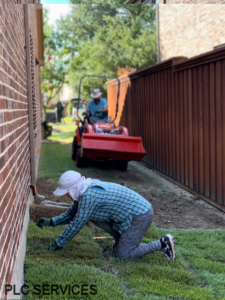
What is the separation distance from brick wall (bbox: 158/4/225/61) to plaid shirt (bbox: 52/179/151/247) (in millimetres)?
8745

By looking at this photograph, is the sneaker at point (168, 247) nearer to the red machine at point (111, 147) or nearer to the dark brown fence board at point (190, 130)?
the dark brown fence board at point (190, 130)

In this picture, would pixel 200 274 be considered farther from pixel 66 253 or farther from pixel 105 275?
pixel 66 253

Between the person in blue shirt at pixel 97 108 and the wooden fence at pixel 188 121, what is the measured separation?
4.08 feet

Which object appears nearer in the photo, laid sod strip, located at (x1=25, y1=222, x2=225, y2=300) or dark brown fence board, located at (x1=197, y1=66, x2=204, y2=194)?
laid sod strip, located at (x1=25, y1=222, x2=225, y2=300)

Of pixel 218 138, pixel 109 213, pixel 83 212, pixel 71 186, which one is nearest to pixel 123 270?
pixel 109 213

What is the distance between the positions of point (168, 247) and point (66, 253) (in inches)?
43.8

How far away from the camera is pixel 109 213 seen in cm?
441

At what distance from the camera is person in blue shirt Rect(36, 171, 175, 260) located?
13.8 ft

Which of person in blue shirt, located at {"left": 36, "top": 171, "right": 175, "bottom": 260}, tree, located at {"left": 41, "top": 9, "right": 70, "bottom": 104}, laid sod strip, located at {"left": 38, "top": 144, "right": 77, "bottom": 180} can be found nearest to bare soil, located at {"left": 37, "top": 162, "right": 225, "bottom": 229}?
laid sod strip, located at {"left": 38, "top": 144, "right": 77, "bottom": 180}

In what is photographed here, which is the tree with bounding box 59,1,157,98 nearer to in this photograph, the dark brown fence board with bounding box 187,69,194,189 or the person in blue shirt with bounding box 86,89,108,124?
the person in blue shirt with bounding box 86,89,108,124

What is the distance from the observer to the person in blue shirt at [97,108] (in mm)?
11242

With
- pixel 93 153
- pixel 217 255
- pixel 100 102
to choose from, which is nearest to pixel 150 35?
pixel 100 102

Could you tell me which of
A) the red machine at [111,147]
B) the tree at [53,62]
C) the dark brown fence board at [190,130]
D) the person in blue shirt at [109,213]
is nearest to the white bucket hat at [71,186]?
the person in blue shirt at [109,213]

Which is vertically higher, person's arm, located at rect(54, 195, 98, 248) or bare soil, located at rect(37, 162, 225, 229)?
person's arm, located at rect(54, 195, 98, 248)
